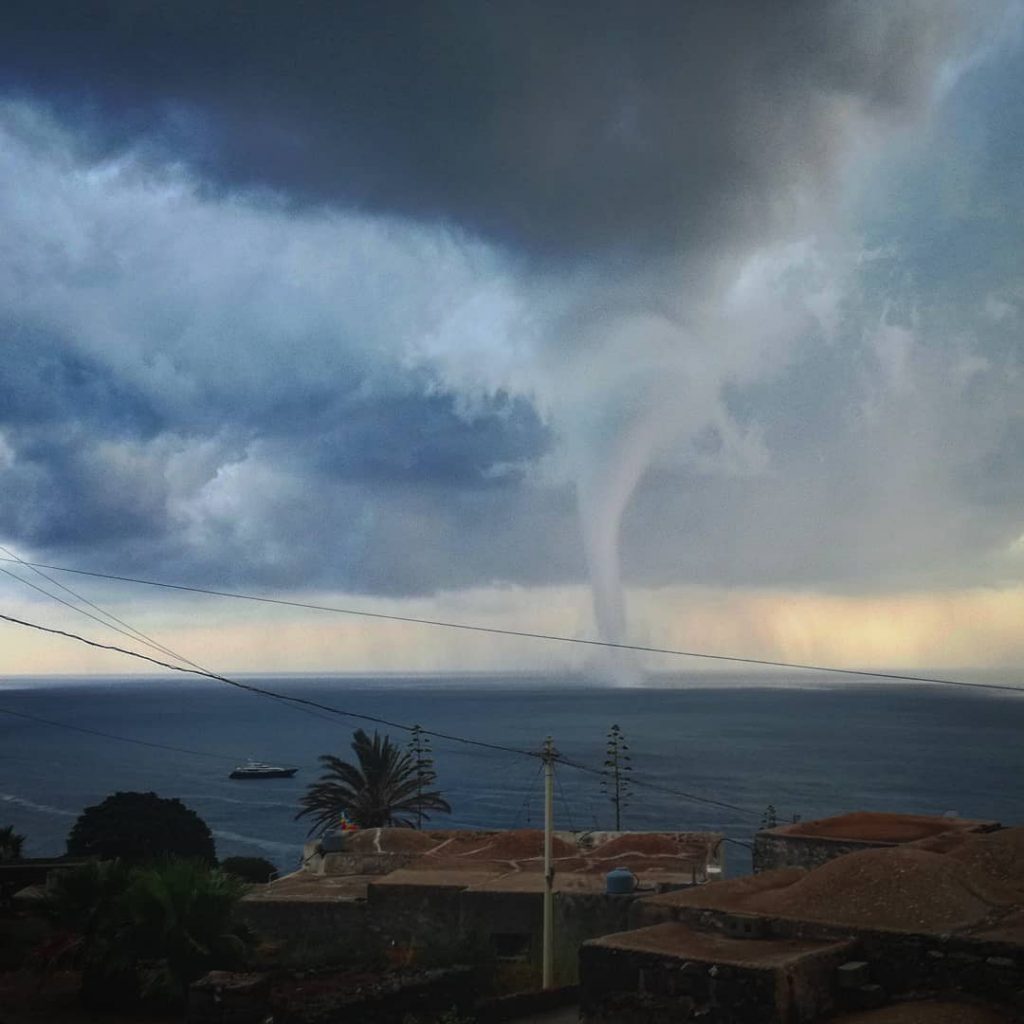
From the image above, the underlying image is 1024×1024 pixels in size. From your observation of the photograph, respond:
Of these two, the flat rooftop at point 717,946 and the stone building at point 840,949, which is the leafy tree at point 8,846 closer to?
the flat rooftop at point 717,946

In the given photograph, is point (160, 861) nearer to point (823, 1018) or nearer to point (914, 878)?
point (823, 1018)

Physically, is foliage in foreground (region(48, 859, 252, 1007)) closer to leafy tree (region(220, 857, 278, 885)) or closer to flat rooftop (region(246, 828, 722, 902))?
flat rooftop (region(246, 828, 722, 902))

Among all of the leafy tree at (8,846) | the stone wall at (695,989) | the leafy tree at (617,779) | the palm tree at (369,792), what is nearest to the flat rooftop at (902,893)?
the stone wall at (695,989)

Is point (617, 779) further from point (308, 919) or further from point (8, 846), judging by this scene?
point (308, 919)

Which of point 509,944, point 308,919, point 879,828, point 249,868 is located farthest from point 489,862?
point 249,868

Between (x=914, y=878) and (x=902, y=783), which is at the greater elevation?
(x=914, y=878)

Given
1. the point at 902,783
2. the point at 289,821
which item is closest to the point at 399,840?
the point at 289,821

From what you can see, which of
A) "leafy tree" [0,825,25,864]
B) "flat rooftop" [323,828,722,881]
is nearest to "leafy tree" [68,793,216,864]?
"leafy tree" [0,825,25,864]
